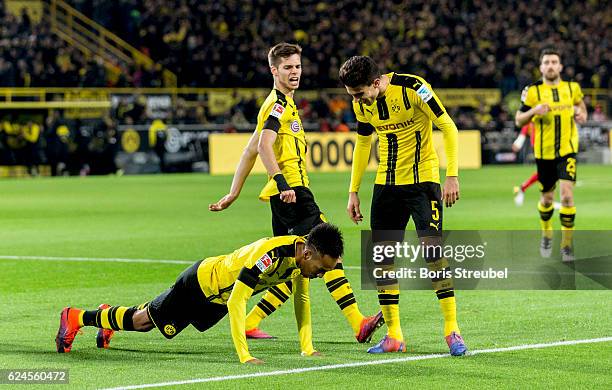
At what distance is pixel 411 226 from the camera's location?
18516mm

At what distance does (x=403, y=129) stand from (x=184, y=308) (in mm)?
1969

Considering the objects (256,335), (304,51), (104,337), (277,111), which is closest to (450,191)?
(277,111)

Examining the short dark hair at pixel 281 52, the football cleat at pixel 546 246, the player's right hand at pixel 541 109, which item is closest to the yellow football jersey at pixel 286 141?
the short dark hair at pixel 281 52

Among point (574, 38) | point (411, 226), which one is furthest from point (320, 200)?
point (574, 38)

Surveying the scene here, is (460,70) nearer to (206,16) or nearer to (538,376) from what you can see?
(206,16)

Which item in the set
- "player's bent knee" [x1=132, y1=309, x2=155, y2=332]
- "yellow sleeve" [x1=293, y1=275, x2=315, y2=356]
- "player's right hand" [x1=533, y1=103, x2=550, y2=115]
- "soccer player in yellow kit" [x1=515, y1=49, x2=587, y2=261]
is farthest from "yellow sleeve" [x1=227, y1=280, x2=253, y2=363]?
"soccer player in yellow kit" [x1=515, y1=49, x2=587, y2=261]

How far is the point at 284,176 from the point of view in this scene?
8812mm

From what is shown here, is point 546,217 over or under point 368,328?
over

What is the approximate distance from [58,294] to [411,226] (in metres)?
8.30

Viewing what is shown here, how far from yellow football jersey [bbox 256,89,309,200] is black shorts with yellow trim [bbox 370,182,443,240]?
0.70 m

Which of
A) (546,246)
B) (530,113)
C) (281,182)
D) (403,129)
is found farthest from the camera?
(546,246)

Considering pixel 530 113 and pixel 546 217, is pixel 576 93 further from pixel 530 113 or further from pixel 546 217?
pixel 546 217

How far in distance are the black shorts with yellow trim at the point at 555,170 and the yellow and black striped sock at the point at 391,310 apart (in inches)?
236

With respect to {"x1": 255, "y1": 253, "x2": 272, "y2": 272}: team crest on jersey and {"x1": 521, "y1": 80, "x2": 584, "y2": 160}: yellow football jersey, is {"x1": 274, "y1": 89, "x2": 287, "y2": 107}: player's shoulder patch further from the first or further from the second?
{"x1": 521, "y1": 80, "x2": 584, "y2": 160}: yellow football jersey
